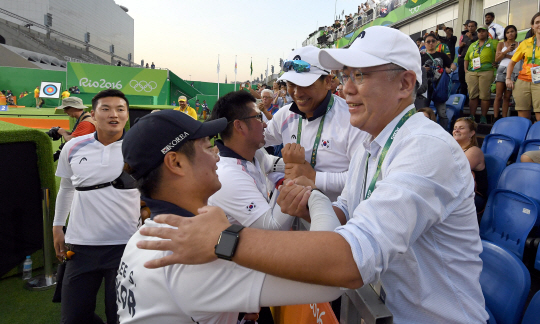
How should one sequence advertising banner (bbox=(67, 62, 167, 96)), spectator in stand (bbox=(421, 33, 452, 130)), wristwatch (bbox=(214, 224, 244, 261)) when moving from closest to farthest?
wristwatch (bbox=(214, 224, 244, 261)), spectator in stand (bbox=(421, 33, 452, 130)), advertising banner (bbox=(67, 62, 167, 96))

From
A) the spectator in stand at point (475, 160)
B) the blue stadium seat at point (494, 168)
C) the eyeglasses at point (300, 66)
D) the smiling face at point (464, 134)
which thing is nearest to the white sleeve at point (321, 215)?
the eyeglasses at point (300, 66)

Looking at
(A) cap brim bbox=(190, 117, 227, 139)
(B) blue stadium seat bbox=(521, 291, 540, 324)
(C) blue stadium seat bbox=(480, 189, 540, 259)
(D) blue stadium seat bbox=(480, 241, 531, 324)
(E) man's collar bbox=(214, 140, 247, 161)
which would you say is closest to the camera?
(A) cap brim bbox=(190, 117, 227, 139)

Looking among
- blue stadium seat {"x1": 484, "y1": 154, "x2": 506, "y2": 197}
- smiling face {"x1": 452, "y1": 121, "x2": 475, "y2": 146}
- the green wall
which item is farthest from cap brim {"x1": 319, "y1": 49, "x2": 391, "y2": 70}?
the green wall

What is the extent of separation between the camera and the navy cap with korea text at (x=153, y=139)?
1370mm

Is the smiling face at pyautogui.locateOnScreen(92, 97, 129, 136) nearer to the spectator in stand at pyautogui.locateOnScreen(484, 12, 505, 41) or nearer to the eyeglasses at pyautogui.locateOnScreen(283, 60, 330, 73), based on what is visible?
the eyeglasses at pyautogui.locateOnScreen(283, 60, 330, 73)

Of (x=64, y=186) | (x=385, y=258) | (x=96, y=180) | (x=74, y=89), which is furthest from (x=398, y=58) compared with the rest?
(x=74, y=89)

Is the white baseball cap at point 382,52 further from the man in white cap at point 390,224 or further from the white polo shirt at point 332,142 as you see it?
the white polo shirt at point 332,142

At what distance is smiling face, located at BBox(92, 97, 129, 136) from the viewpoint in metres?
3.19

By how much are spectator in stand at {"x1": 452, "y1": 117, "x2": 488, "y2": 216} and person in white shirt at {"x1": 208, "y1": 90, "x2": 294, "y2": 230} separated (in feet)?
9.84

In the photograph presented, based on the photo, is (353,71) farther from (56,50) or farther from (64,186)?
(56,50)

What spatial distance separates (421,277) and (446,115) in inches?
288

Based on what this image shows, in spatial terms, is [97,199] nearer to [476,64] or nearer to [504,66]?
[504,66]

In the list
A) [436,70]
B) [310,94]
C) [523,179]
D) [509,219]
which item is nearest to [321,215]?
[310,94]

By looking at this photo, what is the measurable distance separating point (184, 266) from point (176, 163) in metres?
0.49
